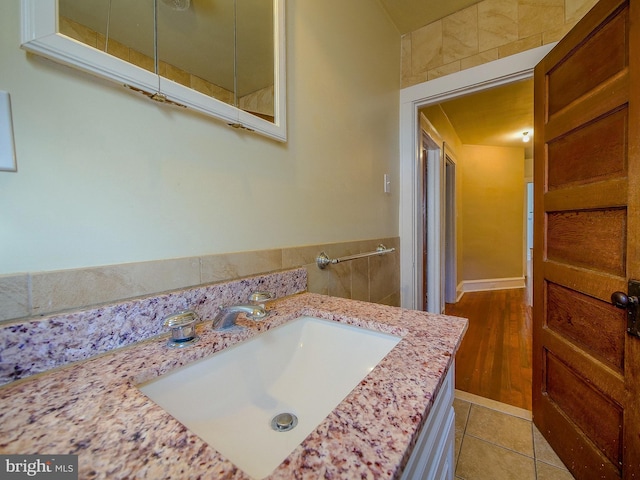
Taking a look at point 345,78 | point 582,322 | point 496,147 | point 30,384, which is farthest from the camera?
point 496,147

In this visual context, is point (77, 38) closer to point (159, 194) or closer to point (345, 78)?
point (159, 194)

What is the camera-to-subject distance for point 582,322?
987 mm

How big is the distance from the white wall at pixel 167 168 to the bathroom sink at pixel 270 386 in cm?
26

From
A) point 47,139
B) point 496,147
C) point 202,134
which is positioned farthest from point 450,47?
point 496,147

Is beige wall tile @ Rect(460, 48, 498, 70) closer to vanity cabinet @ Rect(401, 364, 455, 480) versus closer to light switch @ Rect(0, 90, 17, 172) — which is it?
vanity cabinet @ Rect(401, 364, 455, 480)

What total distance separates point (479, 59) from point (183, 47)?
155cm

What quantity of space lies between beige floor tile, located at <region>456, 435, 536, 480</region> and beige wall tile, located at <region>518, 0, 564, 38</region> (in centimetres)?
197

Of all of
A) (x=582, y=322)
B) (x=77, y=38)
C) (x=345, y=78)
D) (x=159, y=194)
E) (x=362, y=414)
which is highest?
(x=345, y=78)

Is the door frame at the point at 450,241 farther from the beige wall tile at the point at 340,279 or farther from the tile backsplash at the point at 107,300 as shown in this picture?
the tile backsplash at the point at 107,300

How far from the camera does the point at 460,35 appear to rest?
4.93 feet

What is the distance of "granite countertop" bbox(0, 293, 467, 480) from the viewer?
26 centimetres

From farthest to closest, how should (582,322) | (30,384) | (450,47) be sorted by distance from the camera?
(450,47)
(582,322)
(30,384)

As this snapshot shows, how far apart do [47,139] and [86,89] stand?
120 mm

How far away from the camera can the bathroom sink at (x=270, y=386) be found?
468 mm
